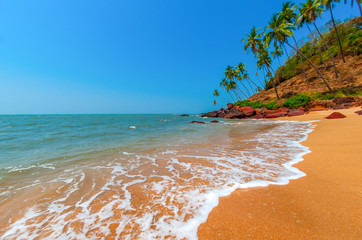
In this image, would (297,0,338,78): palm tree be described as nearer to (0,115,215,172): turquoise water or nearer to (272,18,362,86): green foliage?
(272,18,362,86): green foliage

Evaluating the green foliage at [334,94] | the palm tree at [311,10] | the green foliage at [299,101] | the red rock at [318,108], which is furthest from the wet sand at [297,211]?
the palm tree at [311,10]

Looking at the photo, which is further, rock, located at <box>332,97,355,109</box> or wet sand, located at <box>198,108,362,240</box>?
rock, located at <box>332,97,355,109</box>

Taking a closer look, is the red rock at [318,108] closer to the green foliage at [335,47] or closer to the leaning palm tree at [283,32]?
the leaning palm tree at [283,32]

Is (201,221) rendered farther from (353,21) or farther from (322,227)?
(353,21)

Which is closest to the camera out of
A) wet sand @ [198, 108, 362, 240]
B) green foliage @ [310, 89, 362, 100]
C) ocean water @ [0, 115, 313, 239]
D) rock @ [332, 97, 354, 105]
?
wet sand @ [198, 108, 362, 240]

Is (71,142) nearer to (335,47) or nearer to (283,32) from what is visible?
(283,32)

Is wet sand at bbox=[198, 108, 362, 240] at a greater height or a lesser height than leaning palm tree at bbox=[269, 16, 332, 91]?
lesser

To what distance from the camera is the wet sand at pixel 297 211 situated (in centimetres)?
147

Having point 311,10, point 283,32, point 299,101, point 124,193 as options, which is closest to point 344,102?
point 299,101

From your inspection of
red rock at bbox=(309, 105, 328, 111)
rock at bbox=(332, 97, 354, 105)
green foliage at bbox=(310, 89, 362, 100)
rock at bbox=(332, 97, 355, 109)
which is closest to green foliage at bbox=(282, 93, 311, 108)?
green foliage at bbox=(310, 89, 362, 100)

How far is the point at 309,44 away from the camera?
37188mm

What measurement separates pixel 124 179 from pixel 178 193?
153 cm

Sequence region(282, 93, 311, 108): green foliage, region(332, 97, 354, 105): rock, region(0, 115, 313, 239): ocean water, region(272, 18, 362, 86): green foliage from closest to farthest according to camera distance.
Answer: region(0, 115, 313, 239): ocean water
region(332, 97, 354, 105): rock
region(282, 93, 311, 108): green foliage
region(272, 18, 362, 86): green foliage

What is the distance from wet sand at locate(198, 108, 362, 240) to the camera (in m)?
1.47
